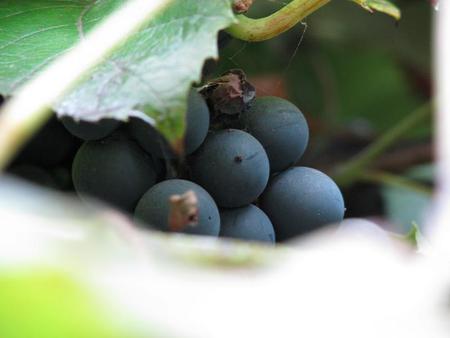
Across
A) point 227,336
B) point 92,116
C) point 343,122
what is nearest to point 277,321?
point 227,336

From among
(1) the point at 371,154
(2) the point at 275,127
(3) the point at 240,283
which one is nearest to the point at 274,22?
(2) the point at 275,127

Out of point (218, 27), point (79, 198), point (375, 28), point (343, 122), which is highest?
point (218, 27)

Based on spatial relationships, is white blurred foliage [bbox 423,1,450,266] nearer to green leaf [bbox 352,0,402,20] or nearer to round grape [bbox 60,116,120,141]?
green leaf [bbox 352,0,402,20]

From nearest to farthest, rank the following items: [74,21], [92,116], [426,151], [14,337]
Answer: [14,337], [92,116], [74,21], [426,151]

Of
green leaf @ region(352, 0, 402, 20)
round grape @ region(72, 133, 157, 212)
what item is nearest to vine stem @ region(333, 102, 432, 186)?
green leaf @ region(352, 0, 402, 20)

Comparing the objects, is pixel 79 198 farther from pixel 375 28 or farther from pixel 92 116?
pixel 375 28

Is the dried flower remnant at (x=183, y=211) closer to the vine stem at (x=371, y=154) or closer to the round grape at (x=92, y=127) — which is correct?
the round grape at (x=92, y=127)
